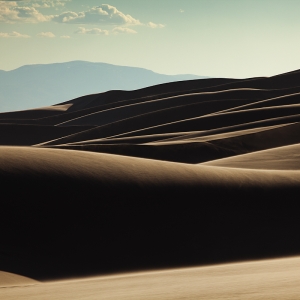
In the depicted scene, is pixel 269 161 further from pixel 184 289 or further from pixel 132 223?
pixel 184 289

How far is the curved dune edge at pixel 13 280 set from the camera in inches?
377

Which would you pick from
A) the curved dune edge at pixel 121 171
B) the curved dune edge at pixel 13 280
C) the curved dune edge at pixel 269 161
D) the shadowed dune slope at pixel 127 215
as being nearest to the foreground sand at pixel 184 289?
the curved dune edge at pixel 13 280

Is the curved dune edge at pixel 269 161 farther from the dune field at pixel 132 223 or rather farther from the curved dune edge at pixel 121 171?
the curved dune edge at pixel 121 171

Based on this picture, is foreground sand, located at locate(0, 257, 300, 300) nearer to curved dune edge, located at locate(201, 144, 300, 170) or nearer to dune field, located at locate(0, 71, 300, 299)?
dune field, located at locate(0, 71, 300, 299)

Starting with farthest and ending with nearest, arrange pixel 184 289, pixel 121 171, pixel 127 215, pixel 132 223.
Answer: pixel 121 171 < pixel 127 215 < pixel 132 223 < pixel 184 289

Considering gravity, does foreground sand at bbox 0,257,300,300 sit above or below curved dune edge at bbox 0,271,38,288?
above

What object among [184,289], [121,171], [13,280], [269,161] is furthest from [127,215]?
[269,161]

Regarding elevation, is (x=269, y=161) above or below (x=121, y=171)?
below

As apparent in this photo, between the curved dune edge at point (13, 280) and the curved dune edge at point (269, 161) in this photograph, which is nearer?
the curved dune edge at point (13, 280)

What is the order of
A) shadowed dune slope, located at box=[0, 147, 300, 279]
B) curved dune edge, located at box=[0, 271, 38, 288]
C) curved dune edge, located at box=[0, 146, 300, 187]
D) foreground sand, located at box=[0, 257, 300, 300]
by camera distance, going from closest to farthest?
foreground sand, located at box=[0, 257, 300, 300] → curved dune edge, located at box=[0, 271, 38, 288] → shadowed dune slope, located at box=[0, 147, 300, 279] → curved dune edge, located at box=[0, 146, 300, 187]

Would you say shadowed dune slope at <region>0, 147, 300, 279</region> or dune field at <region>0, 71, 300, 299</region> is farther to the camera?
shadowed dune slope at <region>0, 147, 300, 279</region>

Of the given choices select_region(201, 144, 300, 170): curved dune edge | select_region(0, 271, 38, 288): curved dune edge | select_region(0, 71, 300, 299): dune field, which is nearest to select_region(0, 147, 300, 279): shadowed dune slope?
select_region(0, 71, 300, 299): dune field

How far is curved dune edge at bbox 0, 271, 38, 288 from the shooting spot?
958 cm

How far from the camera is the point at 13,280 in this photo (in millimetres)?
9922
